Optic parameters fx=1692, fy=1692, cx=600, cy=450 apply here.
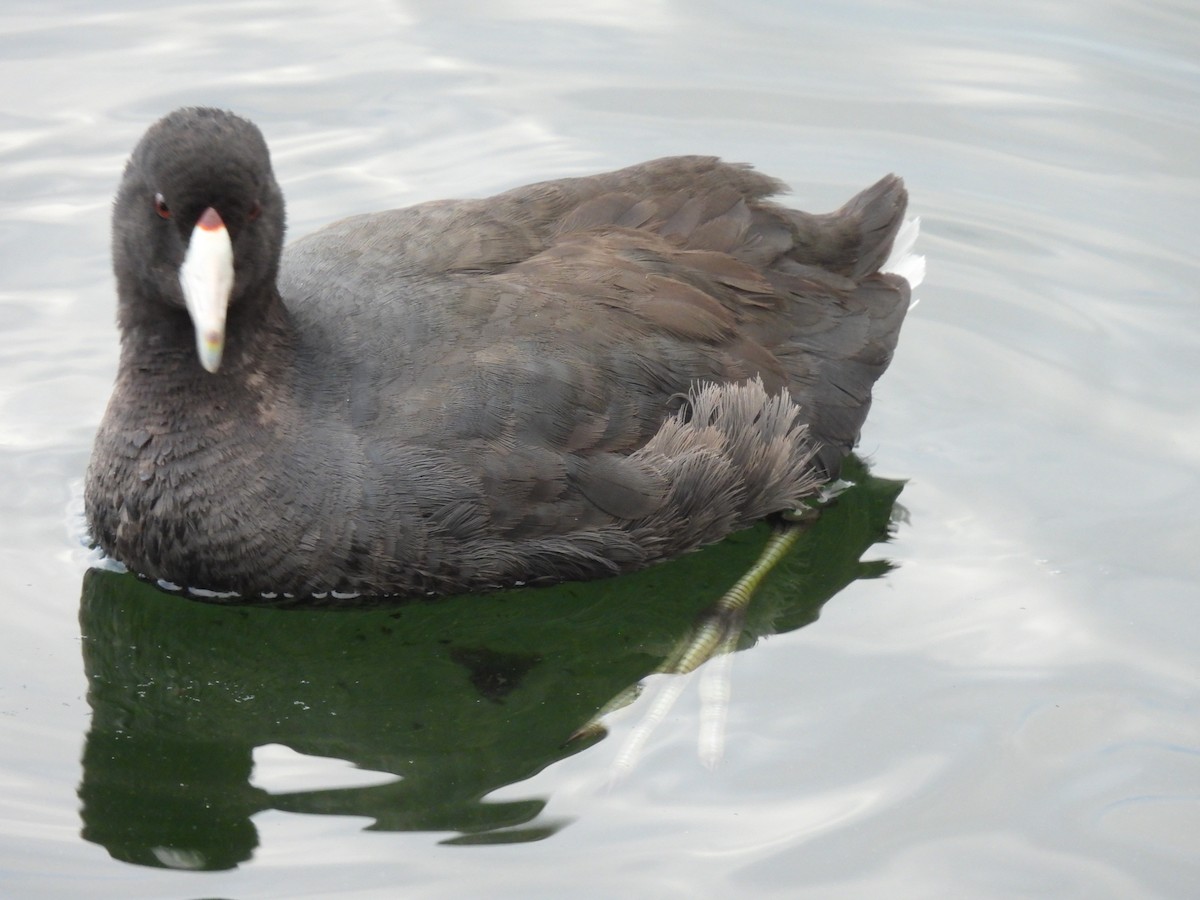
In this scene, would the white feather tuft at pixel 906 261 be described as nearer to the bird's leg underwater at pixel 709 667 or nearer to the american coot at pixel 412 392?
the american coot at pixel 412 392

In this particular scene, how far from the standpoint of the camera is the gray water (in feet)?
15.6

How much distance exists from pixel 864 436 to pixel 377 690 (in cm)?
234

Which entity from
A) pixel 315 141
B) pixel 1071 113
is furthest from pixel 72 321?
pixel 1071 113

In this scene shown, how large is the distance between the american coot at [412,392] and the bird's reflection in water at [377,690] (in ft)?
0.53

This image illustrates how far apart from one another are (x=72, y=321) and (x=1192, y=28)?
6.00 meters

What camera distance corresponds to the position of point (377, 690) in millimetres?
5363

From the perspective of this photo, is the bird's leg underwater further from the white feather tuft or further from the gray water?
the white feather tuft

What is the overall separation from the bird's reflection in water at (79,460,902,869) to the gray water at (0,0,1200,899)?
30 mm

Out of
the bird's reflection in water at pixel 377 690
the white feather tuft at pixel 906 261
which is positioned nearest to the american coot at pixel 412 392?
the bird's reflection in water at pixel 377 690

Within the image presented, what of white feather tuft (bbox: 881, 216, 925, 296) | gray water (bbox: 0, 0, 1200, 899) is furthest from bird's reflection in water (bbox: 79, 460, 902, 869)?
white feather tuft (bbox: 881, 216, 925, 296)

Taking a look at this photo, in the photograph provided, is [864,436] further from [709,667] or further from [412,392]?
[412,392]

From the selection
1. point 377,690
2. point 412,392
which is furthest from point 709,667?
point 412,392

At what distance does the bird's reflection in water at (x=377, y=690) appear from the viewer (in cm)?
481

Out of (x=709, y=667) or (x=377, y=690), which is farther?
(x=709, y=667)
